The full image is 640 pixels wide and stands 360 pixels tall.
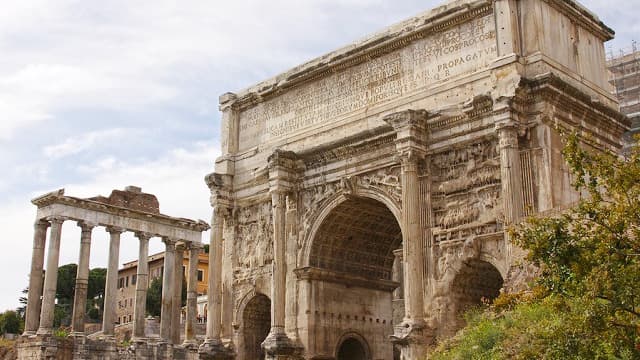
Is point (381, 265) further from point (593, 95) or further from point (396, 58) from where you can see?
point (593, 95)

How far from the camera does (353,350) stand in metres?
23.6

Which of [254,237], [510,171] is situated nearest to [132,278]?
[254,237]

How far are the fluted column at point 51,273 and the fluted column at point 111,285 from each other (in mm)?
2583

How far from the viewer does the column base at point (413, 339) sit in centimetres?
1817

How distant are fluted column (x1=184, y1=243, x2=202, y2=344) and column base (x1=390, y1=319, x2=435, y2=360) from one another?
58.0 ft

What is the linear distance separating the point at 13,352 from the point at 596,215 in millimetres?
34684

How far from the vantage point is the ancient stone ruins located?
18.3 metres

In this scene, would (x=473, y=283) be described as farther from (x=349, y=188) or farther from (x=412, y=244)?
(x=349, y=188)

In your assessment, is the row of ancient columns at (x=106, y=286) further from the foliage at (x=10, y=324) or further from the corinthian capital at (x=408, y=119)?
the foliage at (x=10, y=324)

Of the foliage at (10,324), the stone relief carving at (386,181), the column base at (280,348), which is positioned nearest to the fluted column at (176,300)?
the column base at (280,348)

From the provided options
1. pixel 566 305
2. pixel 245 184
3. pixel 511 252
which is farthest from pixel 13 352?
pixel 566 305

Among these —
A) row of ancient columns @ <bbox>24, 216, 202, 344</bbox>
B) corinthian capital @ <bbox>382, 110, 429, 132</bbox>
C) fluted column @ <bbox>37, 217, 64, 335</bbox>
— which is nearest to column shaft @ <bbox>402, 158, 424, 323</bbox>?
corinthian capital @ <bbox>382, 110, 429, 132</bbox>

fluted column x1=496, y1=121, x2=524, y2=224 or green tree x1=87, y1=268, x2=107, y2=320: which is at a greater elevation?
green tree x1=87, y1=268, x2=107, y2=320

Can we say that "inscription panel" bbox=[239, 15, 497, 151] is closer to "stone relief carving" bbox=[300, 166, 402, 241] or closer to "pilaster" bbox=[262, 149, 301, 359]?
"pilaster" bbox=[262, 149, 301, 359]
